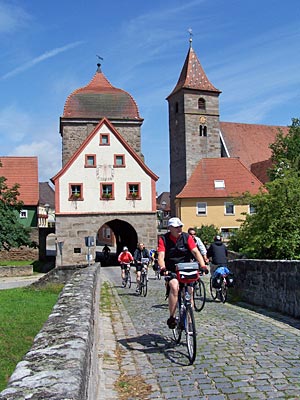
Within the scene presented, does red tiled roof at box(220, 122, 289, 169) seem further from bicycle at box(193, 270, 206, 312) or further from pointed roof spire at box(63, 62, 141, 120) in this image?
bicycle at box(193, 270, 206, 312)

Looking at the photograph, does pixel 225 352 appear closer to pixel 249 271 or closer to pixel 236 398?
pixel 236 398

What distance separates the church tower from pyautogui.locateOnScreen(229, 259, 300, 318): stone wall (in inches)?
Result: 1889

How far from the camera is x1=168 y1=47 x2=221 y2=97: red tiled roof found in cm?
6391

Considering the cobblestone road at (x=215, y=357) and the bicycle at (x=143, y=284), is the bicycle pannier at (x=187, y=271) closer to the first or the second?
the cobblestone road at (x=215, y=357)

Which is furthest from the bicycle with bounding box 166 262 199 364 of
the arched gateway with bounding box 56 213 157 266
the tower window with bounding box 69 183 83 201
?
the tower window with bounding box 69 183 83 201

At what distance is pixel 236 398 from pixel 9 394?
2608mm

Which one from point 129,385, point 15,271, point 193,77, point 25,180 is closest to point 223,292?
point 129,385

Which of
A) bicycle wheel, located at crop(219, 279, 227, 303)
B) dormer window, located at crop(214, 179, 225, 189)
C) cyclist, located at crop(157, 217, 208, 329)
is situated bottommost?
bicycle wheel, located at crop(219, 279, 227, 303)

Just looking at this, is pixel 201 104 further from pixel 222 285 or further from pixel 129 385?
pixel 129 385

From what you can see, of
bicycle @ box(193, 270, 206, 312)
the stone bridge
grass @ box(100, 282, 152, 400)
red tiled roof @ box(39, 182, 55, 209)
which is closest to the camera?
the stone bridge

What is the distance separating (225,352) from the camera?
675cm

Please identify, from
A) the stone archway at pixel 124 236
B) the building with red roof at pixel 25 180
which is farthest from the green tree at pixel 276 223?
the building with red roof at pixel 25 180

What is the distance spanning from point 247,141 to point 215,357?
6351cm

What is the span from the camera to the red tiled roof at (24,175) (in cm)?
5019
